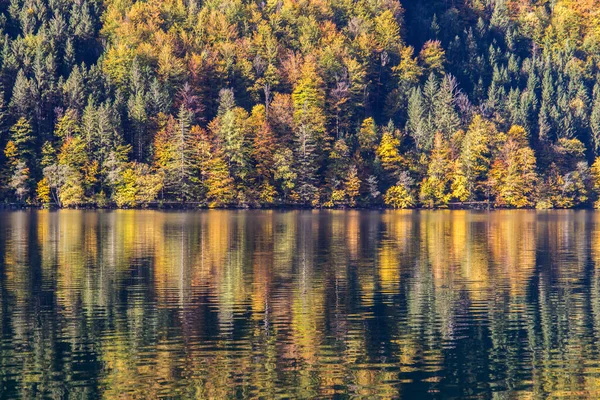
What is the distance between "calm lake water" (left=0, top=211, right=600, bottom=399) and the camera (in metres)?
26.2

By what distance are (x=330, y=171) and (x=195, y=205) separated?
2452 centimetres

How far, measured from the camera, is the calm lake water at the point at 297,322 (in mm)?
26219

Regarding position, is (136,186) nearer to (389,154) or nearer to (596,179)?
(389,154)

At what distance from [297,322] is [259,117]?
5163 inches

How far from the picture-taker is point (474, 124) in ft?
561

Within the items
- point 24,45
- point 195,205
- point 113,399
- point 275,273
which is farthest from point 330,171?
point 113,399

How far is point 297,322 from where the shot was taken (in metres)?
34.9

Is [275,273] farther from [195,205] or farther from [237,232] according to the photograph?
[195,205]

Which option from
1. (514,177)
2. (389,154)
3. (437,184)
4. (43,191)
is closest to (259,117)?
(389,154)

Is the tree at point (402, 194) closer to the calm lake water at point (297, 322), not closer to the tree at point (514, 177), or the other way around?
the tree at point (514, 177)

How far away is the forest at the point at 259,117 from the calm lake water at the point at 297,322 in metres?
88.8

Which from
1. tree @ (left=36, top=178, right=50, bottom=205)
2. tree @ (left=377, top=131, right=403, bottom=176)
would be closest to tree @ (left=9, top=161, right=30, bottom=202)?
tree @ (left=36, top=178, right=50, bottom=205)

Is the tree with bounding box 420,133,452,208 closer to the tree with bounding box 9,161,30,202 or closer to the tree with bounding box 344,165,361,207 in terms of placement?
the tree with bounding box 344,165,361,207

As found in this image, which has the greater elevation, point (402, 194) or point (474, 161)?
point (474, 161)
